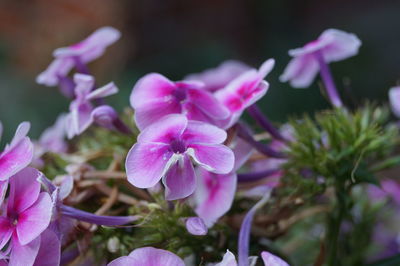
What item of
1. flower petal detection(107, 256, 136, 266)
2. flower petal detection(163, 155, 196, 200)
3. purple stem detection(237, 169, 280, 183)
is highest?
flower petal detection(163, 155, 196, 200)

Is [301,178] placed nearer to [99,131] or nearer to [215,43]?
[99,131]

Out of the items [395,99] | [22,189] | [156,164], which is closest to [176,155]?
[156,164]

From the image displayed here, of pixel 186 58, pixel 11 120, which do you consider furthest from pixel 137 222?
pixel 186 58

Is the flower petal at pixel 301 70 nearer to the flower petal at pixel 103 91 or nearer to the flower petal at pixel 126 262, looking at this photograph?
the flower petal at pixel 103 91

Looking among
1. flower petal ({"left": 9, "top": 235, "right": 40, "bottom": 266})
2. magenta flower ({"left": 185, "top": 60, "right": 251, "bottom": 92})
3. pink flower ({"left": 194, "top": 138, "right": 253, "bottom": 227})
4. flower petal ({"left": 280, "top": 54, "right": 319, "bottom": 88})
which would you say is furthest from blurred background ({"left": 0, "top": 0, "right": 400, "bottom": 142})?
flower petal ({"left": 9, "top": 235, "right": 40, "bottom": 266})

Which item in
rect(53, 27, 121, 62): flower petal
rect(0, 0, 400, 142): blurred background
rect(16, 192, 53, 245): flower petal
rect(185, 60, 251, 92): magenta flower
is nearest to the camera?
rect(16, 192, 53, 245): flower petal

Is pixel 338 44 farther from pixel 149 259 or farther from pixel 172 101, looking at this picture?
pixel 149 259

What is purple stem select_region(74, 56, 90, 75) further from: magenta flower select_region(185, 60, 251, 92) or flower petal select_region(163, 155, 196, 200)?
flower petal select_region(163, 155, 196, 200)
